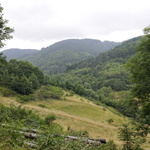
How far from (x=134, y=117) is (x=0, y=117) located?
9.75 meters

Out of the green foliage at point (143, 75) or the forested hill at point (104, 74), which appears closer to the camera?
the green foliage at point (143, 75)

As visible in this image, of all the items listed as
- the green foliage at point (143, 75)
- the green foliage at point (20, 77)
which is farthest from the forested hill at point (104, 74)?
the green foliage at point (143, 75)

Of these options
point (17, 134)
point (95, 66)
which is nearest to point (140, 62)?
point (17, 134)

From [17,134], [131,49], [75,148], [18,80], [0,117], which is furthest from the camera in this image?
[131,49]

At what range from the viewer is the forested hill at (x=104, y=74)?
8944 centimetres

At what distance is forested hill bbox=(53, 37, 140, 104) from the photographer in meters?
89.4

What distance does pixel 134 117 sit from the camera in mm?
11039

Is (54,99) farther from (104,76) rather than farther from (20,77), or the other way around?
(104,76)

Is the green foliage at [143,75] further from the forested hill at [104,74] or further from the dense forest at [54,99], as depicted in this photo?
the forested hill at [104,74]

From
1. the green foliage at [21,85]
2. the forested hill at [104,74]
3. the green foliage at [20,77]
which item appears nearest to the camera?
the green foliage at [21,85]

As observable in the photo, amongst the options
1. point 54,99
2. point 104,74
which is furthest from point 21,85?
point 104,74

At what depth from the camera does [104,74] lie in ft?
363

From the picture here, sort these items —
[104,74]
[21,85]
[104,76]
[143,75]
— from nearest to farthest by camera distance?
[143,75] → [21,85] → [104,76] → [104,74]

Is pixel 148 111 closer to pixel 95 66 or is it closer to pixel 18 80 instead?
pixel 18 80
